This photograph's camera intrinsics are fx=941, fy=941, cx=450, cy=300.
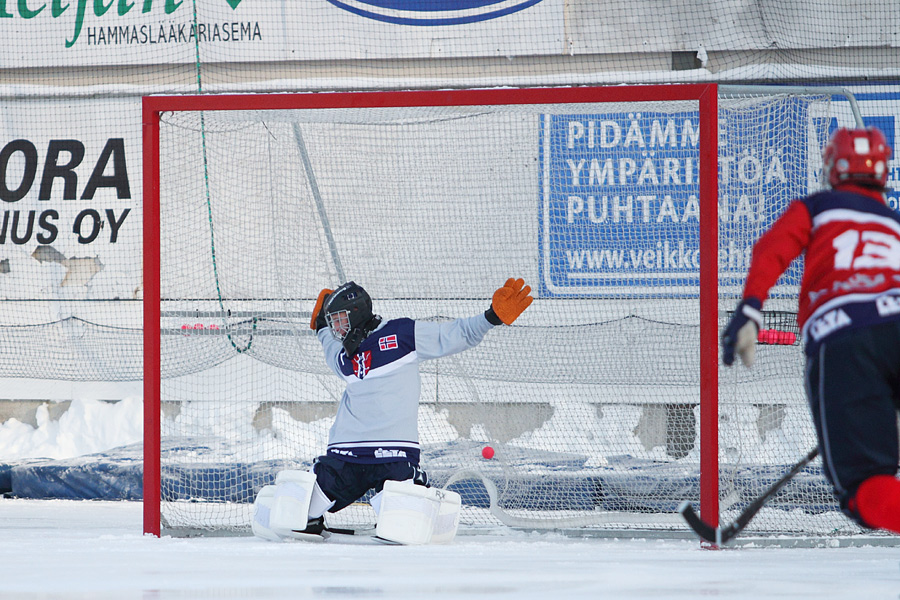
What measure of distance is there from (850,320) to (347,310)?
83.7 inches

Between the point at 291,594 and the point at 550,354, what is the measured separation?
3.33 metres

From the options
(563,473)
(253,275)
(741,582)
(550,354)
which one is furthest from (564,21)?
(741,582)

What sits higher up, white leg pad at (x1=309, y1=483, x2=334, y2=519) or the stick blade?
the stick blade

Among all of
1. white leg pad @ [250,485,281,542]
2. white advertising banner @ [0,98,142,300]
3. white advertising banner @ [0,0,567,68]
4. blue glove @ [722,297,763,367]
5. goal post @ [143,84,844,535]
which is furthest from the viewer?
white advertising banner @ [0,98,142,300]

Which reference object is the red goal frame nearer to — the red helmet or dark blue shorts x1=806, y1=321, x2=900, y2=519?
the red helmet

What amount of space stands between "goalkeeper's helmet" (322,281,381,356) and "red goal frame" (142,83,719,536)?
78cm

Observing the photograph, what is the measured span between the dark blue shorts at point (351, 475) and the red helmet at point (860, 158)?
1.99 m

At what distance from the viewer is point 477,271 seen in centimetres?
570

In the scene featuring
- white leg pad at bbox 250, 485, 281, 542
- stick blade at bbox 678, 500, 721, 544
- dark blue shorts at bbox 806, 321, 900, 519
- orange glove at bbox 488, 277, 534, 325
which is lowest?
white leg pad at bbox 250, 485, 281, 542

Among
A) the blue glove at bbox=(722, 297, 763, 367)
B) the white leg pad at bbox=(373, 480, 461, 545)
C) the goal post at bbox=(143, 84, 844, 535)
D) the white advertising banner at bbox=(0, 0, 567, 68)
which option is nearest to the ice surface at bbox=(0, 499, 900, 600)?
the white leg pad at bbox=(373, 480, 461, 545)

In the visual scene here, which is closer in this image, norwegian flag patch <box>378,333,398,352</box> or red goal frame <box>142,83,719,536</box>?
red goal frame <box>142,83,719,536</box>

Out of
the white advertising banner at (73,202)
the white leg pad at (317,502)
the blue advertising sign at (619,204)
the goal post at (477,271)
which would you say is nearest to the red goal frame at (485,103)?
the white leg pad at (317,502)

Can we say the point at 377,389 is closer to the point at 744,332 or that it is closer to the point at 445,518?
the point at 445,518

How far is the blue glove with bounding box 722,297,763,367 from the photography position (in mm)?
2209
